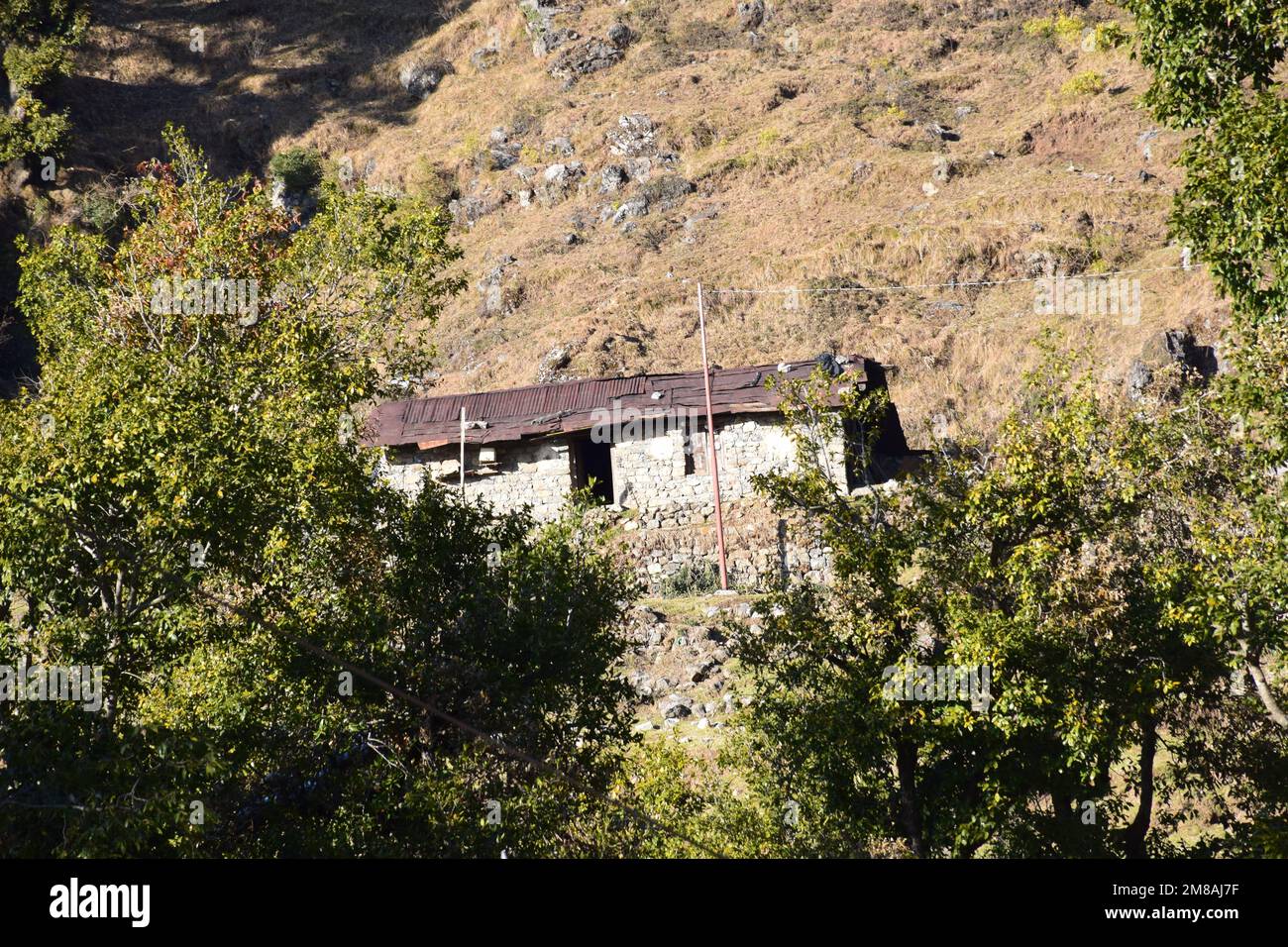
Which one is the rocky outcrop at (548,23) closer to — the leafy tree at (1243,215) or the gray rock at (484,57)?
the gray rock at (484,57)

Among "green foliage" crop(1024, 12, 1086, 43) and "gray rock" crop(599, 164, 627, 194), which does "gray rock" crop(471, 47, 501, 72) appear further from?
"green foliage" crop(1024, 12, 1086, 43)

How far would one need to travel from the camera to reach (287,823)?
12844mm

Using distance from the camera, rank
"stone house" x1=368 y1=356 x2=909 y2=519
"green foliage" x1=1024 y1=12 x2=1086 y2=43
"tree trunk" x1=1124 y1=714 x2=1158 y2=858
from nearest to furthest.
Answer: "tree trunk" x1=1124 y1=714 x2=1158 y2=858
"stone house" x1=368 y1=356 x2=909 y2=519
"green foliage" x1=1024 y1=12 x2=1086 y2=43

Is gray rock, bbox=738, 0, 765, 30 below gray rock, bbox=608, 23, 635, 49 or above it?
above

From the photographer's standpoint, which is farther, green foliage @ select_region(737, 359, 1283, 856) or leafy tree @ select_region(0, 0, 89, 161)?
leafy tree @ select_region(0, 0, 89, 161)

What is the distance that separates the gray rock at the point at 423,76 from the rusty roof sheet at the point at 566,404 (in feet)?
170

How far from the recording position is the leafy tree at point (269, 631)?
11.2 m

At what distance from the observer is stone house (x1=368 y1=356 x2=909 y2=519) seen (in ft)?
119

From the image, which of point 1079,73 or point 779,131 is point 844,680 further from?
point 1079,73

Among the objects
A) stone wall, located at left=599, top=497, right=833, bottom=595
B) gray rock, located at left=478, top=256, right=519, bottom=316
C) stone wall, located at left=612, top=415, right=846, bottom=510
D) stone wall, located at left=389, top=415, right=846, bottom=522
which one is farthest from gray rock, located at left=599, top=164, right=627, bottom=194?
stone wall, located at left=599, top=497, right=833, bottom=595

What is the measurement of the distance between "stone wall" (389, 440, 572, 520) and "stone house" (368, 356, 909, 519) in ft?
0.11

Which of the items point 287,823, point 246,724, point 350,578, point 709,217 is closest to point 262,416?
point 350,578

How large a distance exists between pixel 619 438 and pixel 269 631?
2435cm

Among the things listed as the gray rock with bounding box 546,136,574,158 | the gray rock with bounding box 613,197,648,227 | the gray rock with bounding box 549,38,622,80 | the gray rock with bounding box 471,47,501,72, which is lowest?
the gray rock with bounding box 613,197,648,227
